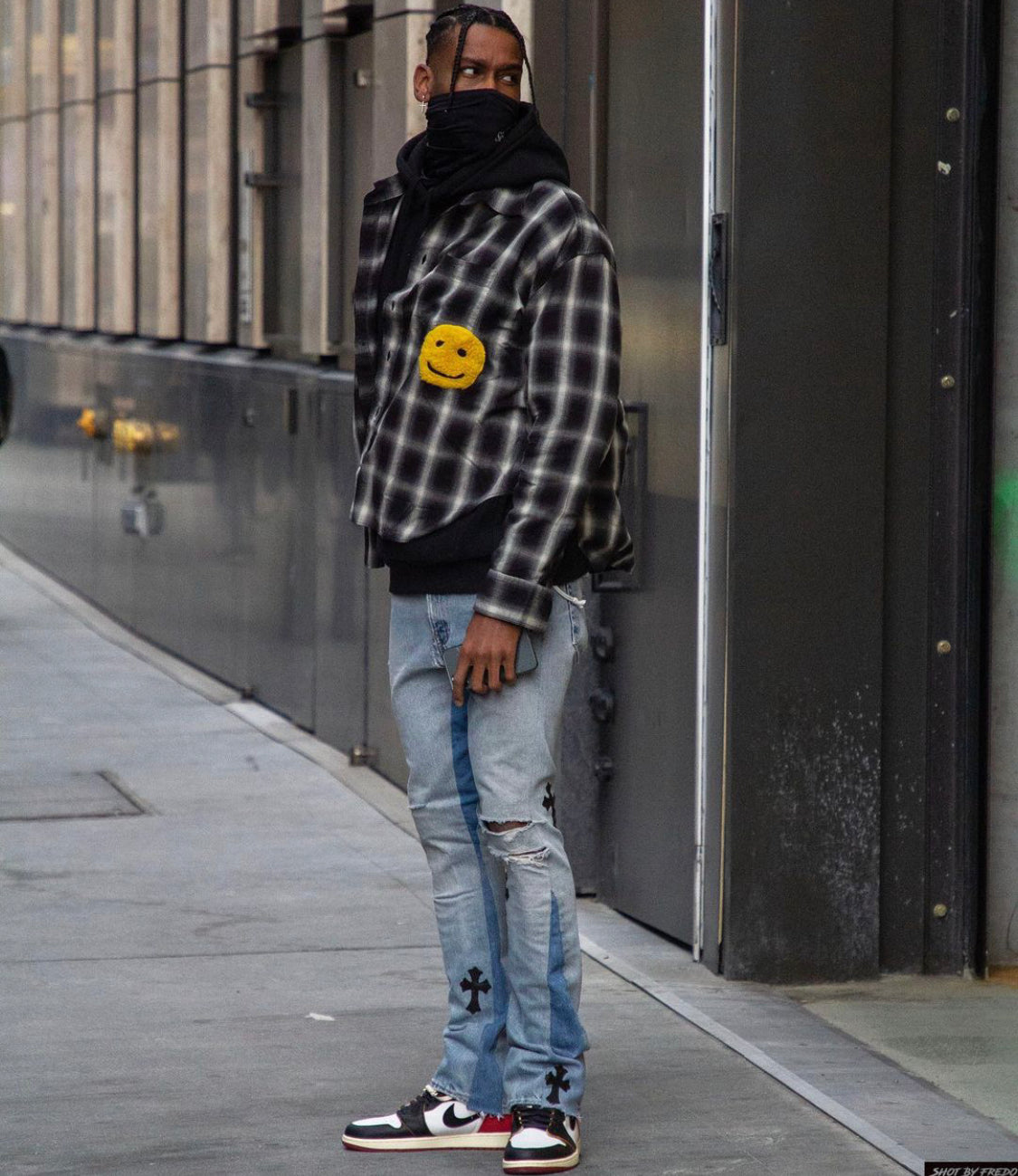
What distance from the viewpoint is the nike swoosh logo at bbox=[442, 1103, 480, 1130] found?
13.8 feet

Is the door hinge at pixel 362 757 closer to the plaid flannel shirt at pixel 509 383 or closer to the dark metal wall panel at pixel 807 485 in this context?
the dark metal wall panel at pixel 807 485

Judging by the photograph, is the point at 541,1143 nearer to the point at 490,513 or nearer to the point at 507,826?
the point at 507,826

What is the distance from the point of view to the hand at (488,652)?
3910mm

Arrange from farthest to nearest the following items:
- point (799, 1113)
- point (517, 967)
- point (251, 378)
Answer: point (251, 378) → point (799, 1113) → point (517, 967)

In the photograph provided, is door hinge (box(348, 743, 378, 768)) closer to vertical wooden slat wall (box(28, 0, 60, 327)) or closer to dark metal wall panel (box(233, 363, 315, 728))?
dark metal wall panel (box(233, 363, 315, 728))

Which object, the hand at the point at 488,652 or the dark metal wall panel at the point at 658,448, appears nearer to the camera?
the hand at the point at 488,652

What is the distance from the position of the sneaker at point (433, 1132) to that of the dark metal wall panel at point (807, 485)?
1.35 meters

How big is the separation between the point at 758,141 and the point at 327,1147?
8.11 feet

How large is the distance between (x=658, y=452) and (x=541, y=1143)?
2.21 metres

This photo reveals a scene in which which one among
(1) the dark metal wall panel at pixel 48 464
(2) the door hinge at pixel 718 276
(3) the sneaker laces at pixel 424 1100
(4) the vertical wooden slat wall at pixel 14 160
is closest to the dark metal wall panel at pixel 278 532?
(1) the dark metal wall panel at pixel 48 464

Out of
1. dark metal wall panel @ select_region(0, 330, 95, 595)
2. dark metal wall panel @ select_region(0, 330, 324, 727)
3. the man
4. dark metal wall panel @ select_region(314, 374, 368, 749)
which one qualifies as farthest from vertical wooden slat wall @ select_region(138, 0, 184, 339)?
the man

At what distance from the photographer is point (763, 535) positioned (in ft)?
17.4

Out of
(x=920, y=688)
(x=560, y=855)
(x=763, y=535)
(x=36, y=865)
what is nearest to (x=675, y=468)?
(x=763, y=535)

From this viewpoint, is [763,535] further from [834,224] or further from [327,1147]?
[327,1147]
